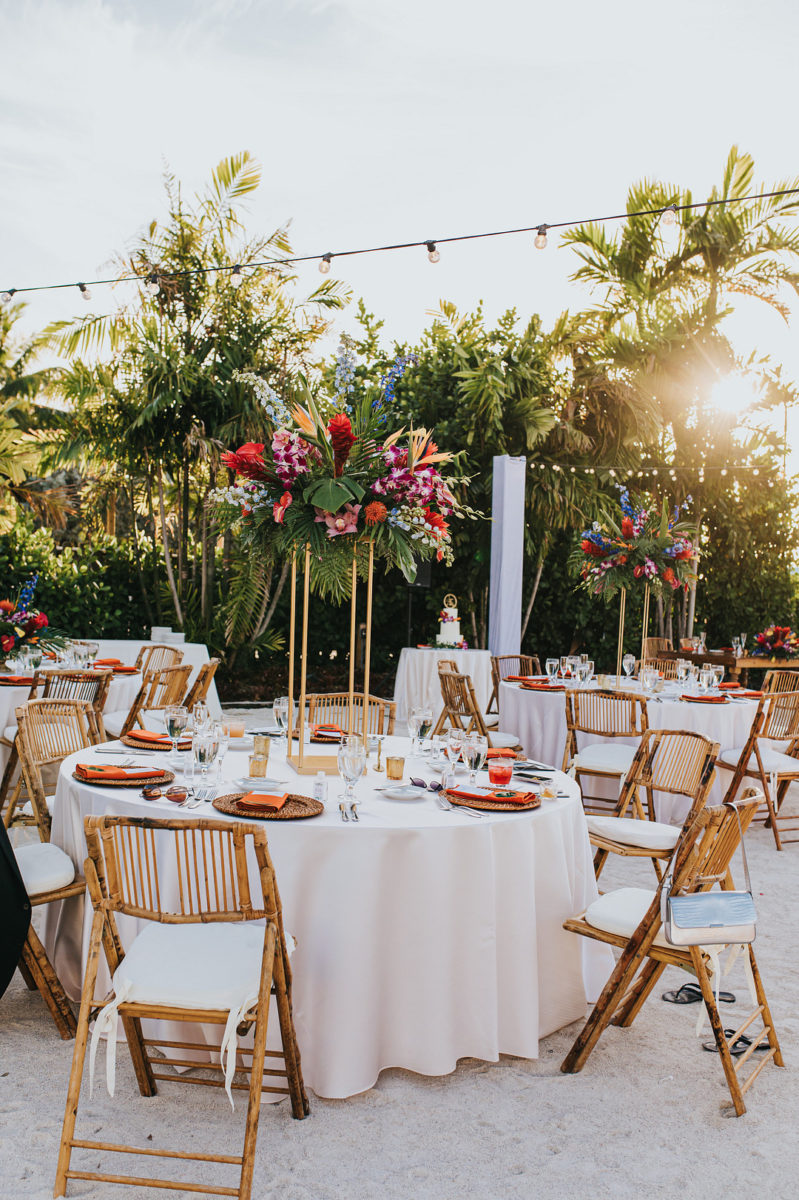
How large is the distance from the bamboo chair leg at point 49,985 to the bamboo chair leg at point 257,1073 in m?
1.02

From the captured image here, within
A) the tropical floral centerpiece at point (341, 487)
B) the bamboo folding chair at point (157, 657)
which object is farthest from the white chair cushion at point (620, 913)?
the bamboo folding chair at point (157, 657)

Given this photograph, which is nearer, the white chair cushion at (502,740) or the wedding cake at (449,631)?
the white chair cushion at (502,740)

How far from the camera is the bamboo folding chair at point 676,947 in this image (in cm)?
256

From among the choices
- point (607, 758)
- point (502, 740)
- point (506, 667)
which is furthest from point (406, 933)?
point (506, 667)

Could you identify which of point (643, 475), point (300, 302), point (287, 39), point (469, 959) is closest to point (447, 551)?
point (469, 959)

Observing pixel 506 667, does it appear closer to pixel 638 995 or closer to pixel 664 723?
pixel 664 723

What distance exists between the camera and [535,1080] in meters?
2.73

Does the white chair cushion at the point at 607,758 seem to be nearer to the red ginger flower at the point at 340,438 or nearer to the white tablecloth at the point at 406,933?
the white tablecloth at the point at 406,933

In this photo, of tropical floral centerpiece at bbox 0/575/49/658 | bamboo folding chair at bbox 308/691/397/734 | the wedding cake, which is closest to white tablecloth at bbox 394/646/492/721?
the wedding cake

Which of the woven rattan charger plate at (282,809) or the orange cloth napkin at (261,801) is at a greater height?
the orange cloth napkin at (261,801)

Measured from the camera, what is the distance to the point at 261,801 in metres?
2.72

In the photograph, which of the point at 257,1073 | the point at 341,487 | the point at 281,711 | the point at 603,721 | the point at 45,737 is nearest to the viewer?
the point at 257,1073

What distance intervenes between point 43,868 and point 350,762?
3.59ft

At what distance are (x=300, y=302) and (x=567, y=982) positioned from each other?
9.35 m
